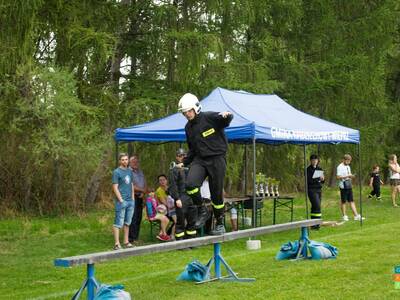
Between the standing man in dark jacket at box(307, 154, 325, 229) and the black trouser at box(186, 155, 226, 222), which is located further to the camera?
the standing man in dark jacket at box(307, 154, 325, 229)

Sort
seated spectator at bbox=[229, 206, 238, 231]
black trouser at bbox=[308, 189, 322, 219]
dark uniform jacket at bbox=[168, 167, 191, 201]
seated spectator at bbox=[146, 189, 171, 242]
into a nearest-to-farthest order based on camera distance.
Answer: dark uniform jacket at bbox=[168, 167, 191, 201], seated spectator at bbox=[146, 189, 171, 242], seated spectator at bbox=[229, 206, 238, 231], black trouser at bbox=[308, 189, 322, 219]

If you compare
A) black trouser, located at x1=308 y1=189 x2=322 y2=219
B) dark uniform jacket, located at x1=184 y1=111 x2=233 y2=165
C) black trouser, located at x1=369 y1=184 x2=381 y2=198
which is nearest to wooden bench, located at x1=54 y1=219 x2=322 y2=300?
dark uniform jacket, located at x1=184 y1=111 x2=233 y2=165

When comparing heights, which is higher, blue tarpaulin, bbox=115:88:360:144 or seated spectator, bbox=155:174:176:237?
blue tarpaulin, bbox=115:88:360:144

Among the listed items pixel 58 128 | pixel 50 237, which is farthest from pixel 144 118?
pixel 50 237

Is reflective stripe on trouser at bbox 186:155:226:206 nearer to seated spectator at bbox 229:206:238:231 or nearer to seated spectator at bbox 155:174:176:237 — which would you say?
seated spectator at bbox 155:174:176:237

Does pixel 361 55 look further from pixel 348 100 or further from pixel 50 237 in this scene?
pixel 50 237

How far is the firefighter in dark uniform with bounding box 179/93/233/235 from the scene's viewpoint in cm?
836

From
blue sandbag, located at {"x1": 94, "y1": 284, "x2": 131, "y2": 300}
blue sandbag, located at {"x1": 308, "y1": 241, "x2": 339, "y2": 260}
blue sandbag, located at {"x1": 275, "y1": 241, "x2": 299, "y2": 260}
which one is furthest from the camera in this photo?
blue sandbag, located at {"x1": 275, "y1": 241, "x2": 299, "y2": 260}

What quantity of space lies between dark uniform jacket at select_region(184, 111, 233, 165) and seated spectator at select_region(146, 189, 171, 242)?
558 cm

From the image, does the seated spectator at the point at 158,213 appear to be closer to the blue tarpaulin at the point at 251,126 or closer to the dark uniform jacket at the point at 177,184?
the dark uniform jacket at the point at 177,184

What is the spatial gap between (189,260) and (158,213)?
Answer: 2738 millimetres

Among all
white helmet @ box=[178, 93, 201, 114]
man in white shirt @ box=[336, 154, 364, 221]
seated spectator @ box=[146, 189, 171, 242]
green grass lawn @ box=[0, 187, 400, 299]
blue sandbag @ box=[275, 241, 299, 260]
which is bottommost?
green grass lawn @ box=[0, 187, 400, 299]

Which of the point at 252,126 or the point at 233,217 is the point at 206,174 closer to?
the point at 252,126

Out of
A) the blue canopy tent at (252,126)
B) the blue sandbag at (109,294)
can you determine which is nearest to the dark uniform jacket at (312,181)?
the blue canopy tent at (252,126)
